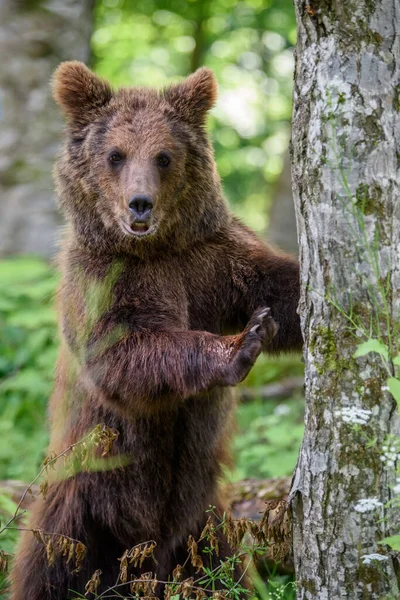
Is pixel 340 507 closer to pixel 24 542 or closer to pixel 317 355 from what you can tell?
pixel 317 355

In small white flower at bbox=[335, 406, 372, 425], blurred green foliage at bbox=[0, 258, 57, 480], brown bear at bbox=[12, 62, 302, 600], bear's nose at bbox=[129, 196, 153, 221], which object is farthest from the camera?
blurred green foliage at bbox=[0, 258, 57, 480]

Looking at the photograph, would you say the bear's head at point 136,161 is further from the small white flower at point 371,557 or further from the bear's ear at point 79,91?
the small white flower at point 371,557

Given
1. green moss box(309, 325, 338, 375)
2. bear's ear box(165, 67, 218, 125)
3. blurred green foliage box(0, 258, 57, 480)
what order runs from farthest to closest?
blurred green foliage box(0, 258, 57, 480)
bear's ear box(165, 67, 218, 125)
green moss box(309, 325, 338, 375)

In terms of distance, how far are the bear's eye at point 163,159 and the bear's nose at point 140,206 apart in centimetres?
37

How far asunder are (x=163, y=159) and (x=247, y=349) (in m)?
1.27

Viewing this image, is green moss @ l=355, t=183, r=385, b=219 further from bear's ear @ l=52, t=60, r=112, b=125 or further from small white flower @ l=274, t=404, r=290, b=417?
small white flower @ l=274, t=404, r=290, b=417

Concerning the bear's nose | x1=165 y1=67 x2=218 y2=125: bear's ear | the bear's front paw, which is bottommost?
the bear's front paw

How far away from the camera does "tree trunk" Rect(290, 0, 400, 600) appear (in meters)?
3.21

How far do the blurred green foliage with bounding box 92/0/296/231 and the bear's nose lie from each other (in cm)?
795

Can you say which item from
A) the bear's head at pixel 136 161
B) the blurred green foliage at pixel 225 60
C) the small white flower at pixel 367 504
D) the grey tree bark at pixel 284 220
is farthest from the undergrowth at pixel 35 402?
the blurred green foliage at pixel 225 60

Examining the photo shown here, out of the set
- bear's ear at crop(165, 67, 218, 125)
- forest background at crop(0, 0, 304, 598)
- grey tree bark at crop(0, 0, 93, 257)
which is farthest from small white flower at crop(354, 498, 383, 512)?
grey tree bark at crop(0, 0, 93, 257)

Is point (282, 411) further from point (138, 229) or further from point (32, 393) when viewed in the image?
point (138, 229)

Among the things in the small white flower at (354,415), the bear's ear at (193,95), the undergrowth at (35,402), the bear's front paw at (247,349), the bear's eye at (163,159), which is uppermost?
the bear's ear at (193,95)

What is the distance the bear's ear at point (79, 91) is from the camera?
4645 mm
